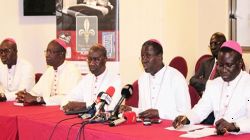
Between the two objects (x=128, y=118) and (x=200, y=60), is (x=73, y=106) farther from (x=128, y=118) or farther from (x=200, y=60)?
(x=200, y=60)

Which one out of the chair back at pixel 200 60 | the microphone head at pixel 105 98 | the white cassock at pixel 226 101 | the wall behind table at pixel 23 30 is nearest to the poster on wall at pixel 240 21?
the chair back at pixel 200 60

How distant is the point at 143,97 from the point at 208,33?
3052mm

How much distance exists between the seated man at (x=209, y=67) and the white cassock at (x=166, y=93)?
5.09ft

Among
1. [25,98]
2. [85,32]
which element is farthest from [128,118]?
[85,32]

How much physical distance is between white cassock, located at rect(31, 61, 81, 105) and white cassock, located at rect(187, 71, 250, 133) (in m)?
1.95

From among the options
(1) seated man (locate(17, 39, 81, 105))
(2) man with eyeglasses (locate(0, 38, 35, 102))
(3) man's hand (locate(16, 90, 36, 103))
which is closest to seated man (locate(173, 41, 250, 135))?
(3) man's hand (locate(16, 90, 36, 103))

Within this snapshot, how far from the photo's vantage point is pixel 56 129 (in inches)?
133

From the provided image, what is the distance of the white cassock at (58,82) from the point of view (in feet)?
16.3

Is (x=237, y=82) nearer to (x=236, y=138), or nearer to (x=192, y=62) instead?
(x=236, y=138)

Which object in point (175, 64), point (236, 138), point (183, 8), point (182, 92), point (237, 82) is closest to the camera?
point (236, 138)

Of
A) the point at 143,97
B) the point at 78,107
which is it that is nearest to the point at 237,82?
the point at 143,97

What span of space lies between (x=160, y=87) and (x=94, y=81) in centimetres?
74

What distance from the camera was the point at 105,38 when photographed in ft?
20.3

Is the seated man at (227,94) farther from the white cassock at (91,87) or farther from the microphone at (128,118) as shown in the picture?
the white cassock at (91,87)
